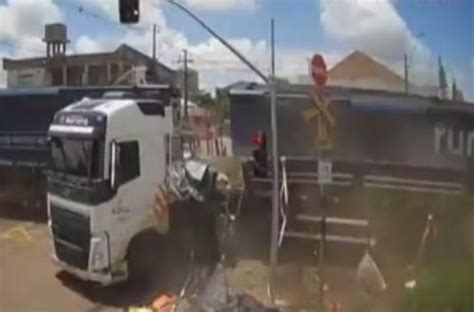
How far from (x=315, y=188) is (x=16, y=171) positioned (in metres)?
4.29

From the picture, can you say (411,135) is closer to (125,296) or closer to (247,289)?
(247,289)

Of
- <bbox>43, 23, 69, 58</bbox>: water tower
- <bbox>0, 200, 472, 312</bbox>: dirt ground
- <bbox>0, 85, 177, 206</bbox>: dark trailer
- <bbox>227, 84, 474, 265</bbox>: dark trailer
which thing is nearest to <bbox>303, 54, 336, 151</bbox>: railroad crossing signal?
<bbox>227, 84, 474, 265</bbox>: dark trailer

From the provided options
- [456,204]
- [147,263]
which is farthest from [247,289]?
[456,204]

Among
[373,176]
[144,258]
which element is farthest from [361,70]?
[144,258]

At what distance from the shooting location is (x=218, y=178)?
10398mm

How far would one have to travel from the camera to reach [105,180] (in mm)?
8438

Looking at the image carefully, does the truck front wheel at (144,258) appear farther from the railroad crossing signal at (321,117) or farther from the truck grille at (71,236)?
the railroad crossing signal at (321,117)

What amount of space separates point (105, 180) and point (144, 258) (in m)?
1.15

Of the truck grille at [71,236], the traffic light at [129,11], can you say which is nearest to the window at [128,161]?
the truck grille at [71,236]

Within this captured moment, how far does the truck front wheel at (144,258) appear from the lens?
29.1 feet

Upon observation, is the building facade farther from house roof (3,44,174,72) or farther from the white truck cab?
the white truck cab

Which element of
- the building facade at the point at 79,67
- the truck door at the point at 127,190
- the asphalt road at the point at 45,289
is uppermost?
the building facade at the point at 79,67

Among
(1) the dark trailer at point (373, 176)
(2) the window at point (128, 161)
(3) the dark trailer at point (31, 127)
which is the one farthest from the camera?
(3) the dark trailer at point (31, 127)

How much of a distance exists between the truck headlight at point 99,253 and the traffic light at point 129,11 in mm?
2601
